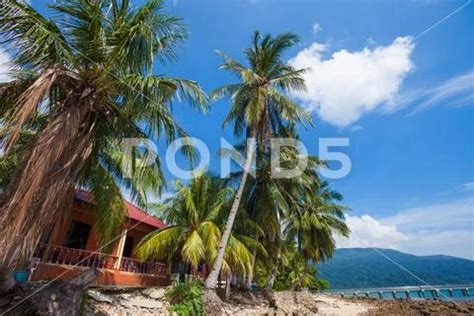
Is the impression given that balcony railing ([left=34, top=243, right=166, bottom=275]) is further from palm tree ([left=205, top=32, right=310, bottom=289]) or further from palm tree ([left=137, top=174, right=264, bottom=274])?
palm tree ([left=205, top=32, right=310, bottom=289])

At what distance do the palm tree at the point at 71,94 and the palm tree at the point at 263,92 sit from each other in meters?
6.58

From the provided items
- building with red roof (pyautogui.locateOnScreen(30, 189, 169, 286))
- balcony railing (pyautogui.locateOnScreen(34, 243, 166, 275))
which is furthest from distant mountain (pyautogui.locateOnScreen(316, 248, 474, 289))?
balcony railing (pyautogui.locateOnScreen(34, 243, 166, 275))

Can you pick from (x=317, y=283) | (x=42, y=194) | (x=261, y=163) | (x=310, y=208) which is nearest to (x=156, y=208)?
(x=261, y=163)

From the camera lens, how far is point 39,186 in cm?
427

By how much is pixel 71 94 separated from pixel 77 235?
9.41 meters

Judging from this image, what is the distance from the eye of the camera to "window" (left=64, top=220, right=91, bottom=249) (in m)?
12.5

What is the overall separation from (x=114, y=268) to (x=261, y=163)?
853cm

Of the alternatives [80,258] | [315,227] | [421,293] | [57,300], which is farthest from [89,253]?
[421,293]

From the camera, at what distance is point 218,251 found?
11.4 meters

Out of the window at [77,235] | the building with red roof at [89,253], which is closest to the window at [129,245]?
the building with red roof at [89,253]

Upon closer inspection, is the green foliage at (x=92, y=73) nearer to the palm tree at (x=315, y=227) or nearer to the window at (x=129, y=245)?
the window at (x=129, y=245)

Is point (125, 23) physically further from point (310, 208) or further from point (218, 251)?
point (310, 208)

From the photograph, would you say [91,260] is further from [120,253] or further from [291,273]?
[291,273]

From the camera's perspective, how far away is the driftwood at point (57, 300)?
6.01 m
